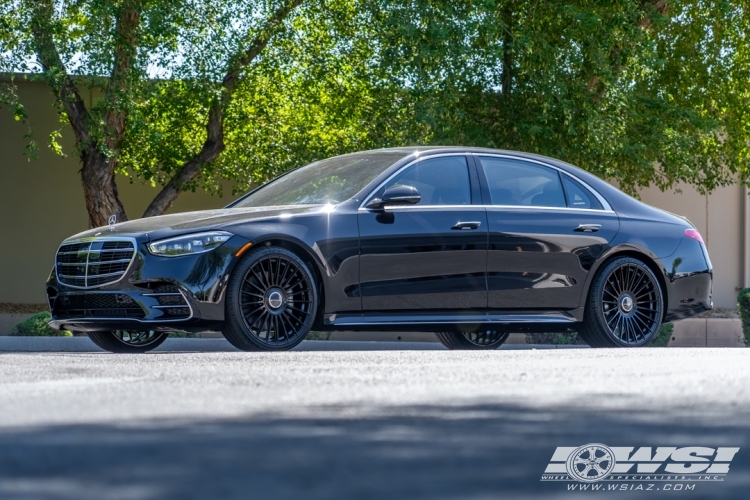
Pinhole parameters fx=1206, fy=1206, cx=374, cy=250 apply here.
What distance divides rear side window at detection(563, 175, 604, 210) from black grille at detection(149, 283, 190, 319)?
3.44 m

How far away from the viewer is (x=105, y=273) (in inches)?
322

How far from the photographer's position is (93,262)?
27.3ft

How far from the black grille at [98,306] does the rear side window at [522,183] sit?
114 inches

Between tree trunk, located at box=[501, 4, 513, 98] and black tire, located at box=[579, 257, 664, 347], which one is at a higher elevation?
tree trunk, located at box=[501, 4, 513, 98]

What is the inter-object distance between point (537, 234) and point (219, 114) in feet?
34.2

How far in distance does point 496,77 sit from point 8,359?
1223 cm

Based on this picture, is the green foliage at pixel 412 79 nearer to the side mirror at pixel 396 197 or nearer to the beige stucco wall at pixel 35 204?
the beige stucco wall at pixel 35 204

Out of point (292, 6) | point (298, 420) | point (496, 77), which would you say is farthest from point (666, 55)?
point (298, 420)

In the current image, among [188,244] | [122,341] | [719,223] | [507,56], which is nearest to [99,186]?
[507,56]

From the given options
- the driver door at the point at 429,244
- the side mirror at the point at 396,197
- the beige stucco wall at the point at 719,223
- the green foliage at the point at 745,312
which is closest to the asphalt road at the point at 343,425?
the driver door at the point at 429,244

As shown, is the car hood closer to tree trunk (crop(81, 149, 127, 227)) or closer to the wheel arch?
the wheel arch

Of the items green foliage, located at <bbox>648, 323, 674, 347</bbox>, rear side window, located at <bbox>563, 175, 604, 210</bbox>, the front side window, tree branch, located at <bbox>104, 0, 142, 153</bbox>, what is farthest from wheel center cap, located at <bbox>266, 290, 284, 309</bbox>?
green foliage, located at <bbox>648, 323, 674, 347</bbox>
